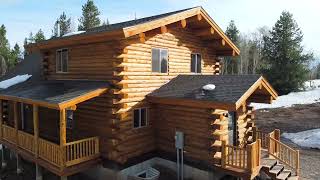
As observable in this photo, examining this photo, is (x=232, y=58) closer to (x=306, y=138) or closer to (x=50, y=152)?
(x=306, y=138)

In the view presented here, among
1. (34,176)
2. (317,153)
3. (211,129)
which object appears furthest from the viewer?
(317,153)

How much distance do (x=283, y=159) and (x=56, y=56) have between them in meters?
12.6

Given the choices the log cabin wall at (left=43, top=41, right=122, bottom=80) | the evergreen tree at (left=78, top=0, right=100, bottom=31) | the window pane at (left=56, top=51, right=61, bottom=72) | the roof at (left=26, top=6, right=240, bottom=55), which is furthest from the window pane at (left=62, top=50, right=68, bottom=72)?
the evergreen tree at (left=78, top=0, right=100, bottom=31)

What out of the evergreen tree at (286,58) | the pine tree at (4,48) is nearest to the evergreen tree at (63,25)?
the pine tree at (4,48)

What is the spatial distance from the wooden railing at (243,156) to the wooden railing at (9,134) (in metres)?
10.4

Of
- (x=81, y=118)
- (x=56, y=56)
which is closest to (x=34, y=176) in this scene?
(x=81, y=118)

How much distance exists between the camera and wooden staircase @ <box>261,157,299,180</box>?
511 inches

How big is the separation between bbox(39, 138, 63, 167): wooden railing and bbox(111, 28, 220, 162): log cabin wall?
2422 mm

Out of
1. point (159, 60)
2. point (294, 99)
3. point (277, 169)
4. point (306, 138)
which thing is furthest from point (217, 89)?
point (294, 99)

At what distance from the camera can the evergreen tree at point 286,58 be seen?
4462 centimetres

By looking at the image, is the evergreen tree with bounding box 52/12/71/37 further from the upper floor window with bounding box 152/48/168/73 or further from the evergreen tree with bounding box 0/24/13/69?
the upper floor window with bounding box 152/48/168/73

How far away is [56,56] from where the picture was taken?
692 inches

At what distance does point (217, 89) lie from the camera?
1314cm

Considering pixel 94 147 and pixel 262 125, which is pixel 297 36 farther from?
pixel 94 147
